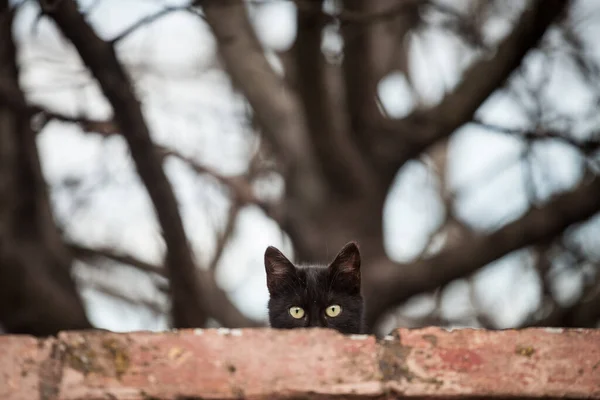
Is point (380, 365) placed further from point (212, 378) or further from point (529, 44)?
point (529, 44)

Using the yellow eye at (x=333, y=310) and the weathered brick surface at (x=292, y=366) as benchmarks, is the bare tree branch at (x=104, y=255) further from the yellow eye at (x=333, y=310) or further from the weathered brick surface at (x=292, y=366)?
the weathered brick surface at (x=292, y=366)

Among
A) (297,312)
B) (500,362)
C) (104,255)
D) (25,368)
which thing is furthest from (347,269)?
(104,255)

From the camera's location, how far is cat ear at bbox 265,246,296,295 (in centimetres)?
304

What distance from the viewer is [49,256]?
4500 millimetres

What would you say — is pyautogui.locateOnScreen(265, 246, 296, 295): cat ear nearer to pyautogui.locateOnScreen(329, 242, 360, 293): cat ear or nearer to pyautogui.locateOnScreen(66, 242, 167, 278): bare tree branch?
pyautogui.locateOnScreen(329, 242, 360, 293): cat ear

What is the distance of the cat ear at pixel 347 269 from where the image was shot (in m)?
2.99

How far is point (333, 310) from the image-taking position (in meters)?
3.01

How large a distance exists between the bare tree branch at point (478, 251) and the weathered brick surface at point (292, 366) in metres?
2.70

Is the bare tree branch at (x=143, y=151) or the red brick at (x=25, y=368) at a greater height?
the bare tree branch at (x=143, y=151)

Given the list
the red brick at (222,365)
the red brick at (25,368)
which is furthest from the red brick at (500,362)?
the red brick at (25,368)

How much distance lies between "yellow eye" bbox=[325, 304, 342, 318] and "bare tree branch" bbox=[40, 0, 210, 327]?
132cm

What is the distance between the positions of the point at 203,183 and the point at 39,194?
4.35 feet

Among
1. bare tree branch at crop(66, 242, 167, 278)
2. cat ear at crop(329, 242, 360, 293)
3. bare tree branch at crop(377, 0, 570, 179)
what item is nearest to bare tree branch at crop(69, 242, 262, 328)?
bare tree branch at crop(66, 242, 167, 278)

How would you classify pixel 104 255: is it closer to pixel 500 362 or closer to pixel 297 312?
pixel 297 312
